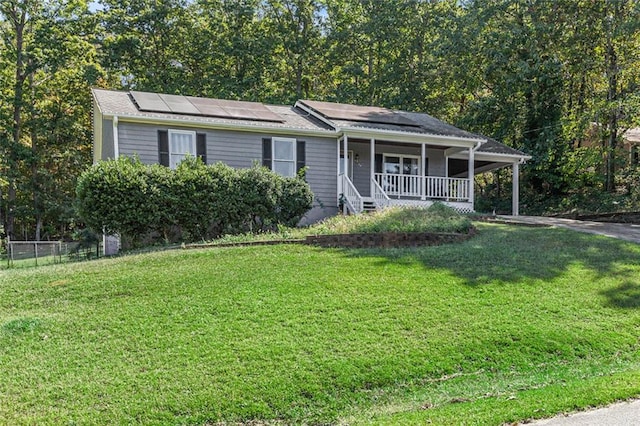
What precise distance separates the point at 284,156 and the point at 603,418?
11.7 m

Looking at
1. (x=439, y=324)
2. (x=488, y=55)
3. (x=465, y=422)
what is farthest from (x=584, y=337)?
(x=488, y=55)

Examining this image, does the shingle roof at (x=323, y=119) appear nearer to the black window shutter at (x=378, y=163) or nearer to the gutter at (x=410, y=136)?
the gutter at (x=410, y=136)

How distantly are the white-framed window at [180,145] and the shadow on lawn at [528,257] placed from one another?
6786 mm

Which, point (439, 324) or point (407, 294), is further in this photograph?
point (407, 294)

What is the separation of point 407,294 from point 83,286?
4.79 m

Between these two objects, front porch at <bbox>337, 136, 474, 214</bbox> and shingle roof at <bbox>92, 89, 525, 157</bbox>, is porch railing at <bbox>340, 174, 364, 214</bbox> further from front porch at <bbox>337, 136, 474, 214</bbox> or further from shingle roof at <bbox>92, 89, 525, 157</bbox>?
shingle roof at <bbox>92, 89, 525, 157</bbox>

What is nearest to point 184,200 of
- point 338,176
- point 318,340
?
point 338,176

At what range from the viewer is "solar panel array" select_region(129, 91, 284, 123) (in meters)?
13.9

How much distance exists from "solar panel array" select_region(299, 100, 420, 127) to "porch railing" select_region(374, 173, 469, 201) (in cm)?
201

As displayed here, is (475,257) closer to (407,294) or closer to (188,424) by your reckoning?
(407,294)

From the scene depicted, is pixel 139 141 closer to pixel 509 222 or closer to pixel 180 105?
pixel 180 105

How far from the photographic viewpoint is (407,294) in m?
6.58

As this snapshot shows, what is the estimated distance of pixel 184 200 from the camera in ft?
34.8

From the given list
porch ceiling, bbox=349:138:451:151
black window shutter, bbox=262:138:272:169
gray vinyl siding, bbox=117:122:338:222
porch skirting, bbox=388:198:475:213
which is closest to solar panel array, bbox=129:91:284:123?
gray vinyl siding, bbox=117:122:338:222
